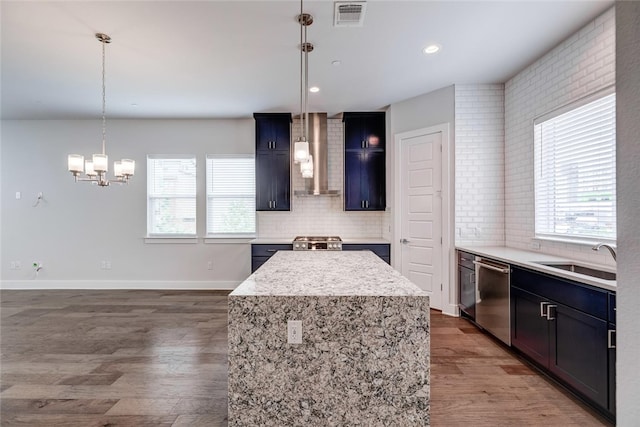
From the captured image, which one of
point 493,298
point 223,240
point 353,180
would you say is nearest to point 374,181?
point 353,180

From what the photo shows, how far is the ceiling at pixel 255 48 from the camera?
2281mm

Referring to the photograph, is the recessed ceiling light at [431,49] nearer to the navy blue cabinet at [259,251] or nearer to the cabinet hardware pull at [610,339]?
the cabinet hardware pull at [610,339]

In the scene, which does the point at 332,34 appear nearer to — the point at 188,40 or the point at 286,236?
the point at 188,40

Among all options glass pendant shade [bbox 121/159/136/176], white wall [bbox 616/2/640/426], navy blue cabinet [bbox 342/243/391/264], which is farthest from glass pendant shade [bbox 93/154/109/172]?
white wall [bbox 616/2/640/426]

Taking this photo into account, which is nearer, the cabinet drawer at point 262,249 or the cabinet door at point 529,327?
the cabinet door at point 529,327

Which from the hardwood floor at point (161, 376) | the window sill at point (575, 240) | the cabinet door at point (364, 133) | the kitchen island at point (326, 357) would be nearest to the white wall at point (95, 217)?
→ the hardwood floor at point (161, 376)

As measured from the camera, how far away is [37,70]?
126 inches

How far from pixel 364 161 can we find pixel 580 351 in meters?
3.38

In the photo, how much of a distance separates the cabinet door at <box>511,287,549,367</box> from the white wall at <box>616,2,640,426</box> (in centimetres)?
201

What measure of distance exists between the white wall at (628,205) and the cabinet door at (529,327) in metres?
2.01

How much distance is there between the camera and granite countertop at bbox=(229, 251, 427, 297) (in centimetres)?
143

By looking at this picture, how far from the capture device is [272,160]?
4.61 meters

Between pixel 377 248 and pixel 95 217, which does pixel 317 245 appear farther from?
pixel 95 217

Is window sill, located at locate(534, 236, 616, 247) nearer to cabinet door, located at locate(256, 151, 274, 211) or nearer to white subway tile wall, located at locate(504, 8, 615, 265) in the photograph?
white subway tile wall, located at locate(504, 8, 615, 265)
